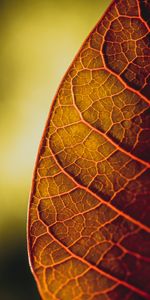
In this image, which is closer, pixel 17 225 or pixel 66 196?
pixel 66 196

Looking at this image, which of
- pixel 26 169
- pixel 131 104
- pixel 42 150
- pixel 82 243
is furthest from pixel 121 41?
pixel 26 169

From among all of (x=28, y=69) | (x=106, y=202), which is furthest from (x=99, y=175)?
(x=28, y=69)

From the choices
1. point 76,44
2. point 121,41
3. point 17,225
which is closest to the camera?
point 121,41

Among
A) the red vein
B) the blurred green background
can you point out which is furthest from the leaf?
the blurred green background

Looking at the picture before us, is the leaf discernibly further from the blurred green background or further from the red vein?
the blurred green background

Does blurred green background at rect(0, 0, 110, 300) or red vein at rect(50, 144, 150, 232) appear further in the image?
blurred green background at rect(0, 0, 110, 300)

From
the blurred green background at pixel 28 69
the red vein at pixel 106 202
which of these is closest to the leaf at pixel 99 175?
the red vein at pixel 106 202

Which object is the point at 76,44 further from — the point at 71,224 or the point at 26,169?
the point at 71,224
